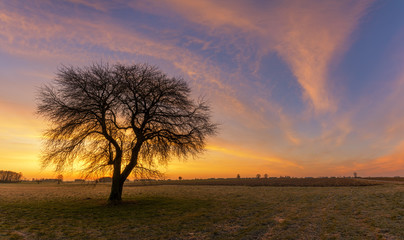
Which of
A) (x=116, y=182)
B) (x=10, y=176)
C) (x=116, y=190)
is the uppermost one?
(x=116, y=182)

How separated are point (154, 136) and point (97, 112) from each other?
221 inches

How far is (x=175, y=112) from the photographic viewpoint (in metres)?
21.8

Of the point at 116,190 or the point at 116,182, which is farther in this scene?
the point at 116,190

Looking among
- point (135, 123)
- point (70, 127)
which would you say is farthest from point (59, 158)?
point (135, 123)

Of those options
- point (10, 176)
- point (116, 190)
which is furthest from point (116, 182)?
point (10, 176)

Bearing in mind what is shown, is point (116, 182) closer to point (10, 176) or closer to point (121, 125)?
point (121, 125)

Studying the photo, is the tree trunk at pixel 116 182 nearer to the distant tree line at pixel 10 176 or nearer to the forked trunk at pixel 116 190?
the forked trunk at pixel 116 190

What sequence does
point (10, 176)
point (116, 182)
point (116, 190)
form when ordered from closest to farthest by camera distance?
point (116, 182) < point (116, 190) < point (10, 176)

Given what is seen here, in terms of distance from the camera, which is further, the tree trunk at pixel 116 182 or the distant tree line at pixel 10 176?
the distant tree line at pixel 10 176

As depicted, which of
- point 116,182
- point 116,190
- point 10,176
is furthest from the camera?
point 10,176

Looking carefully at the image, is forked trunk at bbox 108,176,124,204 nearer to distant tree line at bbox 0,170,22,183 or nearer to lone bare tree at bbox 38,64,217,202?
lone bare tree at bbox 38,64,217,202

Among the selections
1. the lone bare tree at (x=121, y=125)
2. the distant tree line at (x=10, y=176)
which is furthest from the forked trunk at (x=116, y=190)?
the distant tree line at (x=10, y=176)

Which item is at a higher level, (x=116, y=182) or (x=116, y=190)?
(x=116, y=182)

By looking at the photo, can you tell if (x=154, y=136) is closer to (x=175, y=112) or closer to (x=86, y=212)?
(x=175, y=112)
